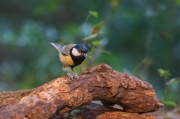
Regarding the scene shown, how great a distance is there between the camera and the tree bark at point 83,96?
1.05 meters

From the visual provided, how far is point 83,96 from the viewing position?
1238 mm

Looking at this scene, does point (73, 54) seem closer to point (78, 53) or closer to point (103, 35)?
point (78, 53)

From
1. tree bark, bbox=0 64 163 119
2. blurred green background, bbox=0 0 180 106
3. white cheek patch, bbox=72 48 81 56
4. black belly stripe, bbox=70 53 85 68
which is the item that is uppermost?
blurred green background, bbox=0 0 180 106

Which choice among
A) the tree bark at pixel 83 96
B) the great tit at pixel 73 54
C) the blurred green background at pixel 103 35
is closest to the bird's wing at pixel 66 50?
the great tit at pixel 73 54

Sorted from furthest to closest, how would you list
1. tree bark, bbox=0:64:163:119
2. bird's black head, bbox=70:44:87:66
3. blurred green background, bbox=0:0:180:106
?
1. blurred green background, bbox=0:0:180:106
2. bird's black head, bbox=70:44:87:66
3. tree bark, bbox=0:64:163:119

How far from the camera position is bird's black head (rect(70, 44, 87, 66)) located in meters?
1.39

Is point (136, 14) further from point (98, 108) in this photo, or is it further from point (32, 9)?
point (98, 108)

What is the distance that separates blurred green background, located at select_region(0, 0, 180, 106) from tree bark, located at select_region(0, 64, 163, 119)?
1.29 metres

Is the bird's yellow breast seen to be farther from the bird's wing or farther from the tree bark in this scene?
the tree bark

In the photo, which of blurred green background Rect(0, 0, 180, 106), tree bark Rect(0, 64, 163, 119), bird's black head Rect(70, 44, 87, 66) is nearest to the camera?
tree bark Rect(0, 64, 163, 119)

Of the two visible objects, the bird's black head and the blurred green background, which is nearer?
the bird's black head

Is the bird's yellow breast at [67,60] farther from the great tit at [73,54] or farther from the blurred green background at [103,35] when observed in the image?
the blurred green background at [103,35]

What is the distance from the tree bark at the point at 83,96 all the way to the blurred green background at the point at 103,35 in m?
1.29

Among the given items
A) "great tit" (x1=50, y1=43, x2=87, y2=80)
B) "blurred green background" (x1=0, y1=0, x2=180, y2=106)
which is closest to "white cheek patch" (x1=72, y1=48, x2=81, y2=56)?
"great tit" (x1=50, y1=43, x2=87, y2=80)
